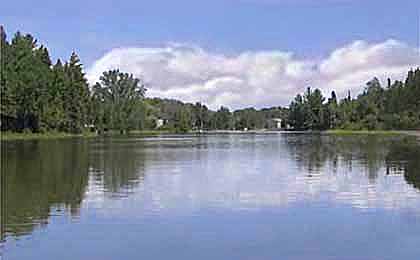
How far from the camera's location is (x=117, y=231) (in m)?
12.7

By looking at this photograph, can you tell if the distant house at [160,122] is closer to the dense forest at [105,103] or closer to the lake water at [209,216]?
the dense forest at [105,103]

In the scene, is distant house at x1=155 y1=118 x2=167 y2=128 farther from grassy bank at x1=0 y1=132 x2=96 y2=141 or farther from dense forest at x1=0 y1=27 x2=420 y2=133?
grassy bank at x1=0 y1=132 x2=96 y2=141

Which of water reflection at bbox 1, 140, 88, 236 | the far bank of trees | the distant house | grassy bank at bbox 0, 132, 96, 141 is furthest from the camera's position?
the distant house

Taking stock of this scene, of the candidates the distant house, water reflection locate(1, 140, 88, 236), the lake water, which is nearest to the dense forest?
the distant house

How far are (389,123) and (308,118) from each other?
4440cm

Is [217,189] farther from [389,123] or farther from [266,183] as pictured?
[389,123]

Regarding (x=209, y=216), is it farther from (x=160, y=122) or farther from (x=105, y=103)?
(x=160, y=122)

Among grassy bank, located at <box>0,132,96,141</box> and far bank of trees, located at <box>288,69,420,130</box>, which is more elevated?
far bank of trees, located at <box>288,69,420,130</box>

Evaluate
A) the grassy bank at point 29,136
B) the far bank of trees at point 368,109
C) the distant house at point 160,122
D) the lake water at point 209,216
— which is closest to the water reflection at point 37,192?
the lake water at point 209,216

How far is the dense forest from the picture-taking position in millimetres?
85562

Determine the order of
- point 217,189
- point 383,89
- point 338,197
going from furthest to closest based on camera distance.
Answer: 1. point 383,89
2. point 217,189
3. point 338,197

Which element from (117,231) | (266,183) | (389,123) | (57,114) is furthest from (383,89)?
(117,231)

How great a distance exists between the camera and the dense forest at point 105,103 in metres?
85.6

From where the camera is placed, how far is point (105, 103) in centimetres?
14325
